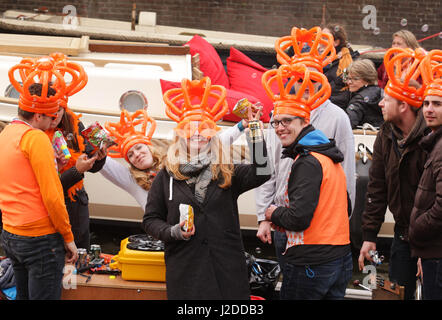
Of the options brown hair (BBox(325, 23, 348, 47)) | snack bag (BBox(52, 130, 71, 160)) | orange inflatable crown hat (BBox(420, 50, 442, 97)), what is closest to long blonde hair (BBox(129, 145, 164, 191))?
snack bag (BBox(52, 130, 71, 160))

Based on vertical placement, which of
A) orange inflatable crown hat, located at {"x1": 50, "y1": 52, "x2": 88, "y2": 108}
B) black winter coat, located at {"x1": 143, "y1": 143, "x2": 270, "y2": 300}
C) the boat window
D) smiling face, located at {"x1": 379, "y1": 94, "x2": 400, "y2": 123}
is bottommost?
black winter coat, located at {"x1": 143, "y1": 143, "x2": 270, "y2": 300}

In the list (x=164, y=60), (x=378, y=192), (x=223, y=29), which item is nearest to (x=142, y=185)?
(x=378, y=192)

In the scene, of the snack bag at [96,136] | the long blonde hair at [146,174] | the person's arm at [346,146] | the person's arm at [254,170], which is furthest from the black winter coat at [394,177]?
the snack bag at [96,136]

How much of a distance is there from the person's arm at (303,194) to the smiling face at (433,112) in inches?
26.8

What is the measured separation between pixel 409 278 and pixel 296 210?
107 cm

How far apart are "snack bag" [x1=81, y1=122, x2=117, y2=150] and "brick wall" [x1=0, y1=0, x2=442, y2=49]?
8105mm

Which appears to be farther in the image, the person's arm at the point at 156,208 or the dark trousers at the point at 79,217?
the dark trousers at the point at 79,217

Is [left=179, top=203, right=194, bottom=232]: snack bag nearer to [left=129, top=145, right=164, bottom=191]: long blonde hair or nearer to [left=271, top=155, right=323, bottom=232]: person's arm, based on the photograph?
[left=271, top=155, right=323, bottom=232]: person's arm

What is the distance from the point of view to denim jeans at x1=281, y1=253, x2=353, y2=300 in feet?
10.0

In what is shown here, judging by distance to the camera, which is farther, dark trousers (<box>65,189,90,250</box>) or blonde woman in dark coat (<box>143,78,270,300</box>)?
dark trousers (<box>65,189,90,250</box>)

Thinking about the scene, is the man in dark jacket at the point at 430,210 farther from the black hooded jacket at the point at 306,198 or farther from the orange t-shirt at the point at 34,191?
the orange t-shirt at the point at 34,191

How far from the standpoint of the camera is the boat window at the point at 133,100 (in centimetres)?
553

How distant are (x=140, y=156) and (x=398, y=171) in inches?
61.5

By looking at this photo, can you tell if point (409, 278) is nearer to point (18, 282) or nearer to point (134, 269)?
point (134, 269)
